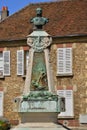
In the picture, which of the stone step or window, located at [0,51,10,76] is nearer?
the stone step

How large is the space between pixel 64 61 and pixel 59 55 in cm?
47

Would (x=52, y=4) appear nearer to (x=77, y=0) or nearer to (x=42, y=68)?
(x=77, y=0)

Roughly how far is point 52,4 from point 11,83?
621 cm

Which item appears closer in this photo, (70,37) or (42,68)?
(42,68)

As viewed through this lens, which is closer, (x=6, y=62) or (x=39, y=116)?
(x=39, y=116)

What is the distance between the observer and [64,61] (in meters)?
29.1

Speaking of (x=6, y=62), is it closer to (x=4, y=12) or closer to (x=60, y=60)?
(x=60, y=60)

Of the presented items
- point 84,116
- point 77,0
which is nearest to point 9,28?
point 77,0

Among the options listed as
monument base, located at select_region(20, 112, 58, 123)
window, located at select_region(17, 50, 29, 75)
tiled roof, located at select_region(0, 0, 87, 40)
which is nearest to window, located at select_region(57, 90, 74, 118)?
window, located at select_region(17, 50, 29, 75)

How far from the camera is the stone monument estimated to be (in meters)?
14.4

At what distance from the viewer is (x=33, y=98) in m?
14.5

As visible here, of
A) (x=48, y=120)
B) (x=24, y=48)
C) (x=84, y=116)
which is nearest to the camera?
(x=48, y=120)

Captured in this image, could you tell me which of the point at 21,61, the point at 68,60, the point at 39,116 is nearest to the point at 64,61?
the point at 68,60

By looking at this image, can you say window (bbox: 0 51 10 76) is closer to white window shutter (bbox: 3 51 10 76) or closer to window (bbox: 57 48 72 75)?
white window shutter (bbox: 3 51 10 76)
